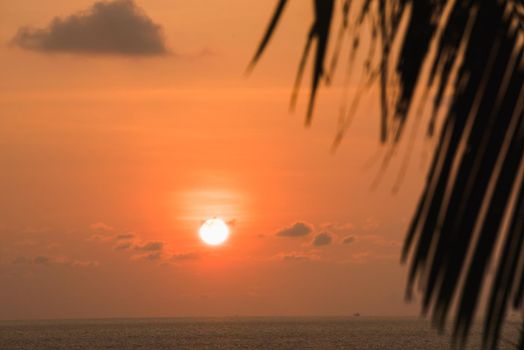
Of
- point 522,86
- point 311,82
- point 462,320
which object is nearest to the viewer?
point 311,82

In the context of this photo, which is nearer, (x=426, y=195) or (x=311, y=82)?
(x=311, y=82)

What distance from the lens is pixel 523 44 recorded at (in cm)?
200

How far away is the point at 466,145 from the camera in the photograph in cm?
194

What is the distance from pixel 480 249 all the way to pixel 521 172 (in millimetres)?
191

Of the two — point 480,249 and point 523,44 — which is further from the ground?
point 523,44

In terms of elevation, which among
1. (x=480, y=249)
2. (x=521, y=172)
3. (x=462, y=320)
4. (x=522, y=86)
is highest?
(x=522, y=86)

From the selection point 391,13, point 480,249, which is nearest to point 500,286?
point 480,249

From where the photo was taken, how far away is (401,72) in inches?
75.9

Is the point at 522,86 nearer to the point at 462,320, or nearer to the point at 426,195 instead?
the point at 426,195

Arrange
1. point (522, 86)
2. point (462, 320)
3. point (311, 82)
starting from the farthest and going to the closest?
point (522, 86) → point (462, 320) → point (311, 82)

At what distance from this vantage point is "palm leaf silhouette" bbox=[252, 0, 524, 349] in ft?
6.11

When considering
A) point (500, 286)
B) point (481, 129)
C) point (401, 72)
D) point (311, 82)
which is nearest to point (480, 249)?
point (500, 286)

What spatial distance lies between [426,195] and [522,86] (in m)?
0.30

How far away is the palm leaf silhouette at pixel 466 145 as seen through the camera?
73.3 inches
